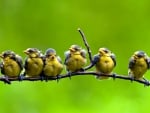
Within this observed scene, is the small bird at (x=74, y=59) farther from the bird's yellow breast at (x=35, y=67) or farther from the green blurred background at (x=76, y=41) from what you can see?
the green blurred background at (x=76, y=41)

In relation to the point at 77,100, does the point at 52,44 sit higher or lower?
higher

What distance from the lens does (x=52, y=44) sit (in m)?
2.67

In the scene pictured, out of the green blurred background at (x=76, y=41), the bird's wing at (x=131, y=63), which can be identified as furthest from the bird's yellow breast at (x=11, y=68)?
the green blurred background at (x=76, y=41)

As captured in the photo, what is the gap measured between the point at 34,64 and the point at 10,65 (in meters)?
0.05

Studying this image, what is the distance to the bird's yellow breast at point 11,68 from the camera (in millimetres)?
1511

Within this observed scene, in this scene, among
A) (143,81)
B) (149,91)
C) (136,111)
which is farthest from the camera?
(149,91)

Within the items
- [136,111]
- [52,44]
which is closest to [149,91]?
[136,111]

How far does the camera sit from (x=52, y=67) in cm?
153

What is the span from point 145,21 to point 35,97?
0.57 m

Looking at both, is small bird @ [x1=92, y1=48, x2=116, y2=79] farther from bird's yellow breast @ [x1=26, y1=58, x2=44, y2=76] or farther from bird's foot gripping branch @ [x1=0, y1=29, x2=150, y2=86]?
bird's yellow breast @ [x1=26, y1=58, x2=44, y2=76]

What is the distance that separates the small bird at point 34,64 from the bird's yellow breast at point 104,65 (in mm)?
143

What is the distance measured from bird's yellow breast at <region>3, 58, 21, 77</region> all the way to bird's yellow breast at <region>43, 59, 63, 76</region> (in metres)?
0.06

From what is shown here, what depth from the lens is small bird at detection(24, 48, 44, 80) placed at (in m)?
1.52

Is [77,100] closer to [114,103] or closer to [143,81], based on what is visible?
[114,103]
